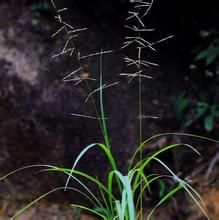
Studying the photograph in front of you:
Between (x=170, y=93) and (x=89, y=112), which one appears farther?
(x=170, y=93)

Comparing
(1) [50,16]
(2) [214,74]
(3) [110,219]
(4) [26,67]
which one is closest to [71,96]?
(4) [26,67]

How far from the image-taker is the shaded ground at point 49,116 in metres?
2.81

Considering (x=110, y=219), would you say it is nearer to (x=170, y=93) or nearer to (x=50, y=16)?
(x=170, y=93)

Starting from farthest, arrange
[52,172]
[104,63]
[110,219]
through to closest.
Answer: [104,63]
[52,172]
[110,219]

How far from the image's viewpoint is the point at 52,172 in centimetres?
288

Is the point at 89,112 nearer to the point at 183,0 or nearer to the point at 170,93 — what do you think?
the point at 170,93

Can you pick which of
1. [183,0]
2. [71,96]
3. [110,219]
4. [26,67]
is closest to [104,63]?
[71,96]

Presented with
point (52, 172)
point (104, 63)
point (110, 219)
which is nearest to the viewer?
point (110, 219)

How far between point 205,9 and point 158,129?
93 centimetres

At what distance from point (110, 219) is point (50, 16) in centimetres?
206

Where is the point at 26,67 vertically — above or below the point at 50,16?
below

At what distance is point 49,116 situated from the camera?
2920mm

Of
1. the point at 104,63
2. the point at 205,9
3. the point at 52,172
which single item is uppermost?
the point at 205,9

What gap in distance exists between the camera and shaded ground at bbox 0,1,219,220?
281cm
